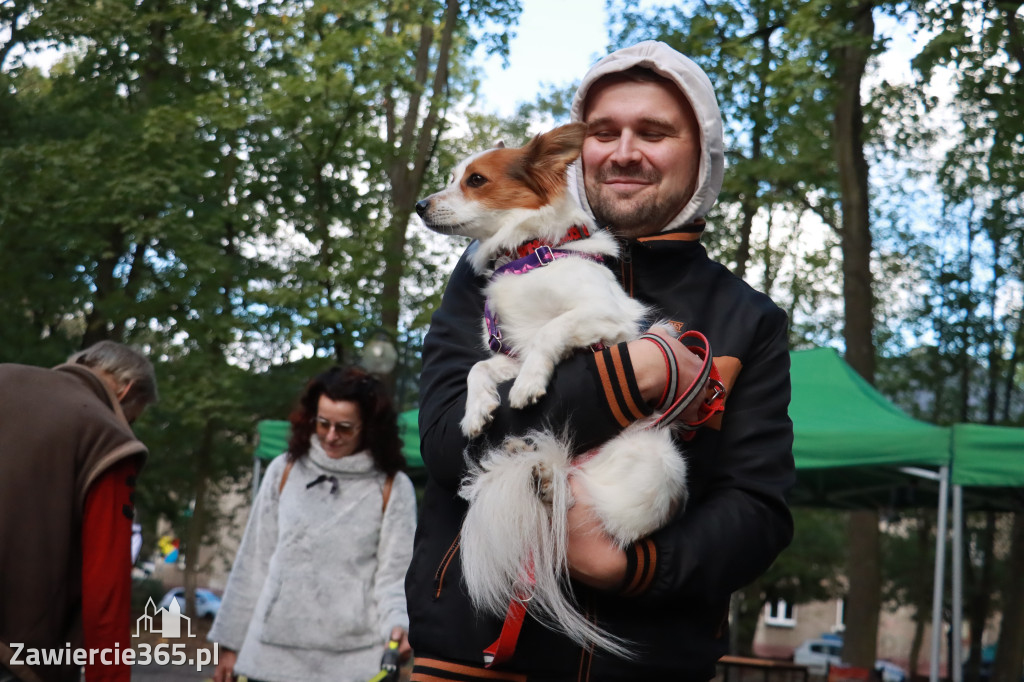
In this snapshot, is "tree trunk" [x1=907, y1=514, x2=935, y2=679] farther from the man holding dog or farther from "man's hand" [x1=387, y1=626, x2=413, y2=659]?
the man holding dog

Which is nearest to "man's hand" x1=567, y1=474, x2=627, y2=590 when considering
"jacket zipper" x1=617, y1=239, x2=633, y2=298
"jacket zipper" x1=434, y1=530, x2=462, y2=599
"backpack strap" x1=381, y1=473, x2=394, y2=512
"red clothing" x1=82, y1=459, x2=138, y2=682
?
"jacket zipper" x1=434, y1=530, x2=462, y2=599

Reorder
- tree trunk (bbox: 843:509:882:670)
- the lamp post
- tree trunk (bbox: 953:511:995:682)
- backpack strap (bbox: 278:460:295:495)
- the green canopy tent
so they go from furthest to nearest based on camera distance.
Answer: tree trunk (bbox: 953:511:995:682) → the lamp post → tree trunk (bbox: 843:509:882:670) → the green canopy tent → backpack strap (bbox: 278:460:295:495)

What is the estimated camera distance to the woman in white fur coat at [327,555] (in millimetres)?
4520

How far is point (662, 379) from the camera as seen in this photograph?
1895mm

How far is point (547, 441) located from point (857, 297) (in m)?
12.9

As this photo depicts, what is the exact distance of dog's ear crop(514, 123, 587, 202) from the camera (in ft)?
8.13

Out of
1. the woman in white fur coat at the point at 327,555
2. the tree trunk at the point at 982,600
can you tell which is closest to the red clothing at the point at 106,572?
the woman in white fur coat at the point at 327,555

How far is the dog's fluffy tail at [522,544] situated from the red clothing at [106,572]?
7.34ft

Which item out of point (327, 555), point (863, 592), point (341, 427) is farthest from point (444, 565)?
point (863, 592)

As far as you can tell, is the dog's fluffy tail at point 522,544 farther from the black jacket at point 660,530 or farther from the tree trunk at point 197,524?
the tree trunk at point 197,524

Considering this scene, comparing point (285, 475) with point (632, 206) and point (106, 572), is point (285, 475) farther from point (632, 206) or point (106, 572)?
point (632, 206)

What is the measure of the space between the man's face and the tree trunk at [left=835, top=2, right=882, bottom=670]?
10246mm

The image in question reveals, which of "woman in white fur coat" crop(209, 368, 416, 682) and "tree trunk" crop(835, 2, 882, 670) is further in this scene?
"tree trunk" crop(835, 2, 882, 670)

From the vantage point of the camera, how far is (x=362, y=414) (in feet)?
16.7
